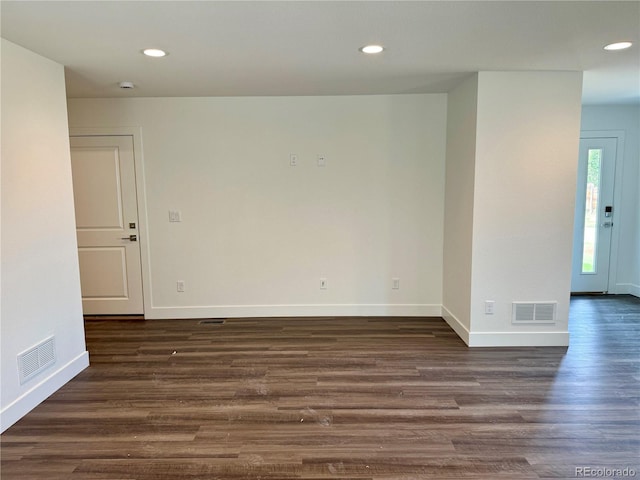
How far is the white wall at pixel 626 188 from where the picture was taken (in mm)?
4891

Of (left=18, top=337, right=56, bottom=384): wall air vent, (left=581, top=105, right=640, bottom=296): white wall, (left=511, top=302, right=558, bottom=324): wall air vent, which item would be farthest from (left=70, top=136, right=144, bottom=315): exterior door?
(left=581, top=105, right=640, bottom=296): white wall

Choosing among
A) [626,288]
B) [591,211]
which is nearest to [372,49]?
[591,211]

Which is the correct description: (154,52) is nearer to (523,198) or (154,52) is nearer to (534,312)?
(523,198)

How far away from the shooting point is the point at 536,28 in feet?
7.45

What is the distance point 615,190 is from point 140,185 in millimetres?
5854

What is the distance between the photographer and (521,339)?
11.4 feet

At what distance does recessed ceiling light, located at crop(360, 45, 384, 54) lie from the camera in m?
2.53

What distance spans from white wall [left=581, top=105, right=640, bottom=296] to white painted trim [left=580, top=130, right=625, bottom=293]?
0.04ft

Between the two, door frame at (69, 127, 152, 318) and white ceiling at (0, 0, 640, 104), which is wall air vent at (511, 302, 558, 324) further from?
door frame at (69, 127, 152, 318)

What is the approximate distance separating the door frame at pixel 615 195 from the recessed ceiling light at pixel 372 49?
12.3ft

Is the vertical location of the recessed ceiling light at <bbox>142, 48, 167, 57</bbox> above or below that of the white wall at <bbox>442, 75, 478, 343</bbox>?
above

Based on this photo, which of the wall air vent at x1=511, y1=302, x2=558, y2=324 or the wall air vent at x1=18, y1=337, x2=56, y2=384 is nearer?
the wall air vent at x1=18, y1=337, x2=56, y2=384

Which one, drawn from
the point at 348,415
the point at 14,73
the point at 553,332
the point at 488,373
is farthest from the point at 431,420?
the point at 14,73

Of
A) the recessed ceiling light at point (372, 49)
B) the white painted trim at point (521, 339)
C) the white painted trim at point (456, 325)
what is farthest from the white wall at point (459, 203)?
the recessed ceiling light at point (372, 49)
